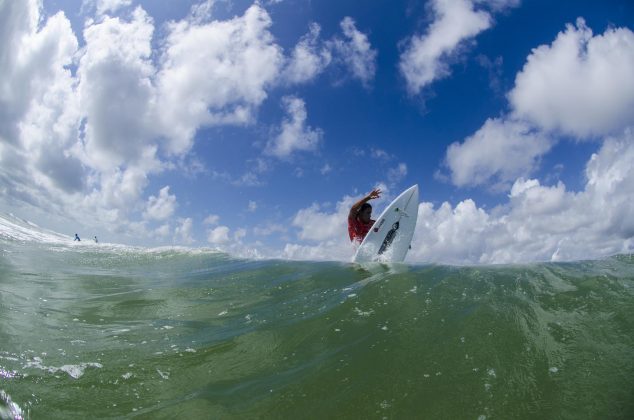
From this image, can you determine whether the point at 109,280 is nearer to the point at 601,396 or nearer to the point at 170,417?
the point at 170,417

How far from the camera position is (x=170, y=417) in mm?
2592

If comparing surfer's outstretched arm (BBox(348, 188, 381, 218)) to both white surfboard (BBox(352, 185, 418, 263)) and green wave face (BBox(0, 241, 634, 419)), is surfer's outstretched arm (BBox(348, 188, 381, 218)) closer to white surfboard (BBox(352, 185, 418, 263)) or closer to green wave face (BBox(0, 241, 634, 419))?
white surfboard (BBox(352, 185, 418, 263))

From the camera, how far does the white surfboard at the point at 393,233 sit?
1206 centimetres

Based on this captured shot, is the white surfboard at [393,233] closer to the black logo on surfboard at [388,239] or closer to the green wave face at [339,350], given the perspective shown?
the black logo on surfboard at [388,239]

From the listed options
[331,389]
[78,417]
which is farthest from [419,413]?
[78,417]

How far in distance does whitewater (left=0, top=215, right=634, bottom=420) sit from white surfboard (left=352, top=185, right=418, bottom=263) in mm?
5305

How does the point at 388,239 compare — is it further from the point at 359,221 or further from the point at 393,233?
the point at 359,221

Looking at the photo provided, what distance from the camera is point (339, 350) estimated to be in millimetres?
3605

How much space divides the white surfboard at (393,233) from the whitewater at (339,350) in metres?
5.31

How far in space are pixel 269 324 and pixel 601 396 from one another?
342 cm

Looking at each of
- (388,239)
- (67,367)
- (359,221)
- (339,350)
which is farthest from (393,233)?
(67,367)

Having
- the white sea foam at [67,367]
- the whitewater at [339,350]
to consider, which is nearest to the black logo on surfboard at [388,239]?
the whitewater at [339,350]

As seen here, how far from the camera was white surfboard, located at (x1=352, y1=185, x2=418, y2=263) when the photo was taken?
12062 mm

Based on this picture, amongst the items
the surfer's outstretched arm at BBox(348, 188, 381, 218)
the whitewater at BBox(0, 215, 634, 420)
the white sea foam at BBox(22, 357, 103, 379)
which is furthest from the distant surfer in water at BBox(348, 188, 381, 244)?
the white sea foam at BBox(22, 357, 103, 379)
